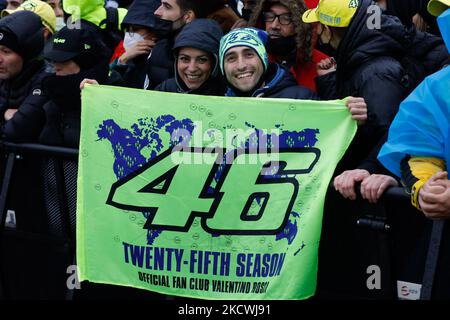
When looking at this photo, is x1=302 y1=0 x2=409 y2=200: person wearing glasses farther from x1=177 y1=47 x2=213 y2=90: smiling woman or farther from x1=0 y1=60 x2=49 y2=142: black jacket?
x1=0 y1=60 x2=49 y2=142: black jacket

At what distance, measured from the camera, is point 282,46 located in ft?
20.7

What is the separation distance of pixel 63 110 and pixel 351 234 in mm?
2181

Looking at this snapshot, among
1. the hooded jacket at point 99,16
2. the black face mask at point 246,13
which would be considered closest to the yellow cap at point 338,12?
the black face mask at point 246,13

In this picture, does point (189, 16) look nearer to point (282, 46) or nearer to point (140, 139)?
point (282, 46)

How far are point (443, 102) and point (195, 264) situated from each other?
1703 mm

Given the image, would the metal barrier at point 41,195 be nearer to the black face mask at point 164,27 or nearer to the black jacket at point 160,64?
the black jacket at point 160,64

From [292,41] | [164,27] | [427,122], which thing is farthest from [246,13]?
[427,122]

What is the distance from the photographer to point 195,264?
5344mm

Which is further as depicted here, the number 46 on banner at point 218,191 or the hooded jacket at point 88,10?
the hooded jacket at point 88,10

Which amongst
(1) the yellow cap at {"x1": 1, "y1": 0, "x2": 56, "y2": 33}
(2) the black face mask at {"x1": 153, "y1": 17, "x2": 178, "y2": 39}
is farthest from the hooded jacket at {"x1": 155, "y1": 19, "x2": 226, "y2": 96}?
(1) the yellow cap at {"x1": 1, "y1": 0, "x2": 56, "y2": 33}

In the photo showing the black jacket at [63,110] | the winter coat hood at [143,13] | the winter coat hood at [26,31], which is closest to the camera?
the black jacket at [63,110]

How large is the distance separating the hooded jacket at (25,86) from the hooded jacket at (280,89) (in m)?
1.37

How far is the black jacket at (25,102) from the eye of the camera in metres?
6.21
